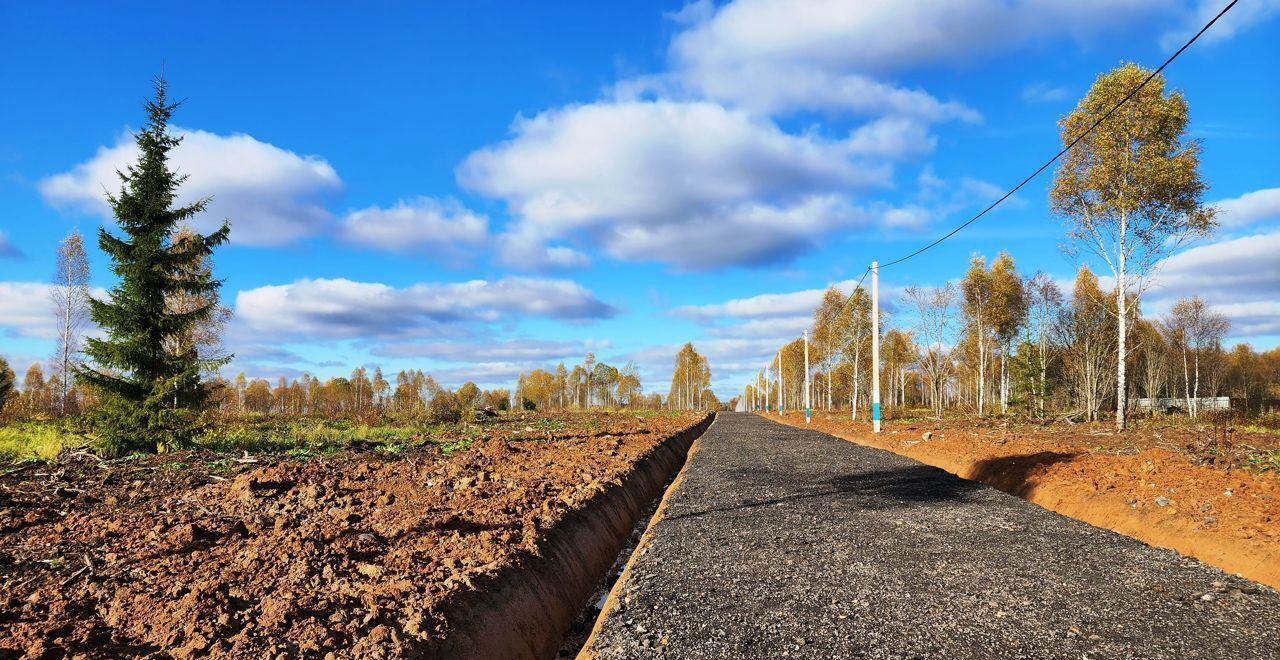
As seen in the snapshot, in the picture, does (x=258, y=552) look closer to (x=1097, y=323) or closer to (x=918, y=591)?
(x=918, y=591)

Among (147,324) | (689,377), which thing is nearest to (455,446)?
(147,324)

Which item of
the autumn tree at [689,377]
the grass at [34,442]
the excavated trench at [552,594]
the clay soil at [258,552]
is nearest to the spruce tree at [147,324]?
the grass at [34,442]

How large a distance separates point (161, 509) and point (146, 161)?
11.8 m

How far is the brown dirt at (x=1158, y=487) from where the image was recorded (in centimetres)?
616

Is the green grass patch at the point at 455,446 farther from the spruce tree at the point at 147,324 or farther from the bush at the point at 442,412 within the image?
the bush at the point at 442,412

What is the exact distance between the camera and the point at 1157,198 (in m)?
18.9

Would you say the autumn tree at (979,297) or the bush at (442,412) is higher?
the autumn tree at (979,297)

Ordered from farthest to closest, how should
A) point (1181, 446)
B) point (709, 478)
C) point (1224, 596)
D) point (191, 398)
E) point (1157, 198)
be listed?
point (1157, 198), point (191, 398), point (1181, 446), point (709, 478), point (1224, 596)

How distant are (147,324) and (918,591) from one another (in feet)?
54.2

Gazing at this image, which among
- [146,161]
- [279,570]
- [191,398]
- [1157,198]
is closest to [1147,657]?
[279,570]

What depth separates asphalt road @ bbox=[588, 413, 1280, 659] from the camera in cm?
404

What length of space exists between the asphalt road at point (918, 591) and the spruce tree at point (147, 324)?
40.2ft

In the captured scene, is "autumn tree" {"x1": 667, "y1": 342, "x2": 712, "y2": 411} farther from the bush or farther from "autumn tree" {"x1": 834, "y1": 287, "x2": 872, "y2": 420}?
the bush

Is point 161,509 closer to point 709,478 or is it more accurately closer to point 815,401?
point 709,478
